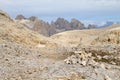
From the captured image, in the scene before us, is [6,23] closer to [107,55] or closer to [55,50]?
[55,50]

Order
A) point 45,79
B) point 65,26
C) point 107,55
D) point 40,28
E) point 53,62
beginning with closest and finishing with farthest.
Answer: point 45,79, point 53,62, point 107,55, point 40,28, point 65,26

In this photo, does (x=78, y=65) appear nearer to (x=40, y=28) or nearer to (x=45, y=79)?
(x=45, y=79)

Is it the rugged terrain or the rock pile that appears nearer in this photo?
the rugged terrain

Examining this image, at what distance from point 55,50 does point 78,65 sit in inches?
189

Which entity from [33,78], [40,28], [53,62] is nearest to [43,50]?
[53,62]

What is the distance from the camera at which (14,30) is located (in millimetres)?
25641

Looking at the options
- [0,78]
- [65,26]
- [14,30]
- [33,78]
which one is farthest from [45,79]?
[65,26]

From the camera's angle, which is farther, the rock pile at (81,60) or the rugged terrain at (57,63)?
the rock pile at (81,60)

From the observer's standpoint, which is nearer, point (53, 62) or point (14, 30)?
point (53, 62)

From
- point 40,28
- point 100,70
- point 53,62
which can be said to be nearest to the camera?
point 100,70

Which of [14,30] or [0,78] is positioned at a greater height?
[14,30]

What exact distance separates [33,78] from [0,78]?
58.2 inches

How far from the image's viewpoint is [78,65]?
54.1 feet

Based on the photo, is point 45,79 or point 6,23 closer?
point 45,79
